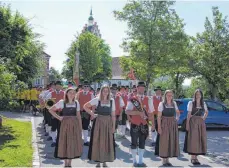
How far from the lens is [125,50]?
21719 mm

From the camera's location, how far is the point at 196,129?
8.81 metres

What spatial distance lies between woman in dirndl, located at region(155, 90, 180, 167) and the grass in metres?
3.18

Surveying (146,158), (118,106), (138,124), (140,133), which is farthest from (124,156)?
(118,106)

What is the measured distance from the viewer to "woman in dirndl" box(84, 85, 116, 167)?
7.85 m

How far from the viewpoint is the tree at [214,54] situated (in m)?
25.3

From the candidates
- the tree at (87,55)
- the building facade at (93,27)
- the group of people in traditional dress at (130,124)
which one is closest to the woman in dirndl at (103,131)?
the group of people in traditional dress at (130,124)

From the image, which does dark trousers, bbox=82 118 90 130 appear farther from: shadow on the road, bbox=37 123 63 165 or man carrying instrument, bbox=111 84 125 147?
shadow on the road, bbox=37 123 63 165

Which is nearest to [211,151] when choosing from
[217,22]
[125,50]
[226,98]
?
[125,50]

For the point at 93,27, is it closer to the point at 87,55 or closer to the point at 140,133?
the point at 87,55

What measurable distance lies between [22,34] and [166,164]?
8.10 meters

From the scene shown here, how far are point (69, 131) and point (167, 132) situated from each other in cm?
241

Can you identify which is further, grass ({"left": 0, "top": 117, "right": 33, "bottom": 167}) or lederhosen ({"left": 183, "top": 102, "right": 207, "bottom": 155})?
lederhosen ({"left": 183, "top": 102, "right": 207, "bottom": 155})

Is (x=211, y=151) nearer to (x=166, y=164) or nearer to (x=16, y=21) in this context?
(x=166, y=164)

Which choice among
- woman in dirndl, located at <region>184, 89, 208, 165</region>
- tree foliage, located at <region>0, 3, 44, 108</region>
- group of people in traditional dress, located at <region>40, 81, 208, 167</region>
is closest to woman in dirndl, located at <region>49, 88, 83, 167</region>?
group of people in traditional dress, located at <region>40, 81, 208, 167</region>
